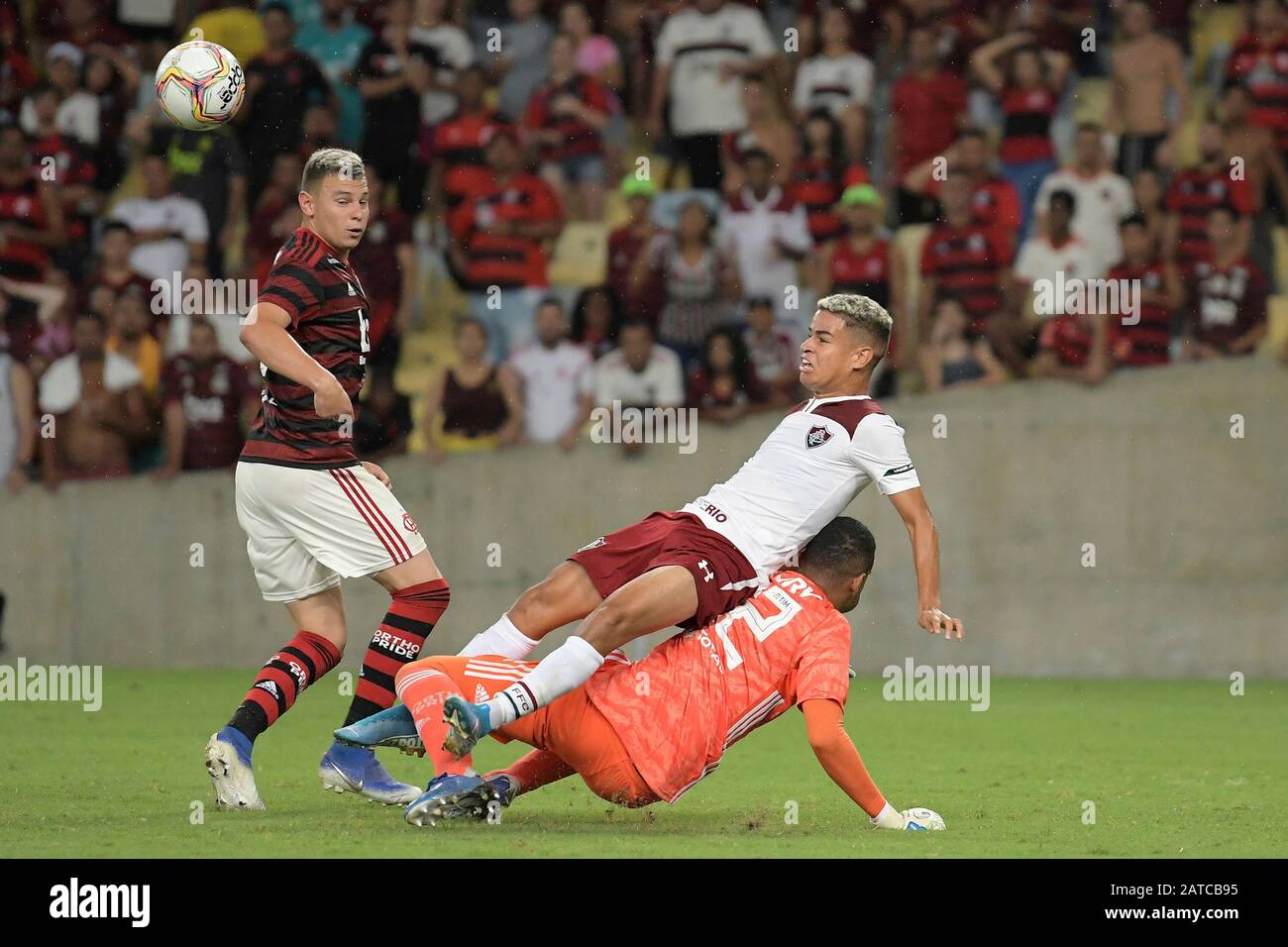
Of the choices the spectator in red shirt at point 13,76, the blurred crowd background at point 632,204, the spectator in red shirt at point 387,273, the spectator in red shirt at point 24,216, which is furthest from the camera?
the spectator in red shirt at point 13,76

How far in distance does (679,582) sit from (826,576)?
575 mm

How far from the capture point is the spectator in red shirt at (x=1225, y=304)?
1358 centimetres

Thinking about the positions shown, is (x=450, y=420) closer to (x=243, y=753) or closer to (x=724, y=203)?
(x=724, y=203)

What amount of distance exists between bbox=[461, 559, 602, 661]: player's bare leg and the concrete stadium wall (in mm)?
7164

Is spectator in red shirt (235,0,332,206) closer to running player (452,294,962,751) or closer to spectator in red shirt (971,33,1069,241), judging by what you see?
spectator in red shirt (971,33,1069,241)

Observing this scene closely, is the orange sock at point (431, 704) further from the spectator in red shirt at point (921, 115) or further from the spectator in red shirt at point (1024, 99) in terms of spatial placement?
the spectator in red shirt at point (921, 115)

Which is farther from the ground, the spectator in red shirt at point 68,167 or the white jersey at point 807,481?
the spectator in red shirt at point 68,167

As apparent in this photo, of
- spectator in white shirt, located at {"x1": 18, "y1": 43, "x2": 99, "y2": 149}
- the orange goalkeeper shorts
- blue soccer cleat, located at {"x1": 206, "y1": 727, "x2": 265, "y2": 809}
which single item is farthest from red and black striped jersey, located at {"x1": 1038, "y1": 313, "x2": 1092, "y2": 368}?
blue soccer cleat, located at {"x1": 206, "y1": 727, "x2": 265, "y2": 809}

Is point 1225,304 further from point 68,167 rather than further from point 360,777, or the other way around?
point 68,167

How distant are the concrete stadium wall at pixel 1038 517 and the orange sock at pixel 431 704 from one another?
26.1 feet

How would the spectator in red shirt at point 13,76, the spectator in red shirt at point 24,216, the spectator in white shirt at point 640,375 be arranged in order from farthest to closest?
the spectator in red shirt at point 13,76
the spectator in red shirt at point 24,216
the spectator in white shirt at point 640,375

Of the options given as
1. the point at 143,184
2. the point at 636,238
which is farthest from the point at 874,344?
the point at 143,184

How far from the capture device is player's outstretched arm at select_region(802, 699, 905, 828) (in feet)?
19.1

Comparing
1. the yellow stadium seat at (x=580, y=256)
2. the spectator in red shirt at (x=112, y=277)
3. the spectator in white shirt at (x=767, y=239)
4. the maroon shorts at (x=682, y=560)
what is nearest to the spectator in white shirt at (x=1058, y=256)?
the spectator in white shirt at (x=767, y=239)
